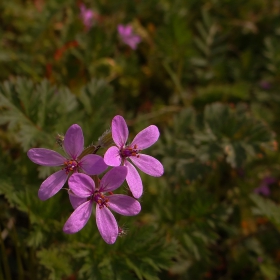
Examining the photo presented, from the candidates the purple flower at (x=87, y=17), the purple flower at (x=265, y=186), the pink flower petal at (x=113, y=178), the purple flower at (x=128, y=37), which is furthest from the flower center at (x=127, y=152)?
the purple flower at (x=87, y=17)

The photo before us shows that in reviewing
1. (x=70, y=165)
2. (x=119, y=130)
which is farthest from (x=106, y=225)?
(x=119, y=130)

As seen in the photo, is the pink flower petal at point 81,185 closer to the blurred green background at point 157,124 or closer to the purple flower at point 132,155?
the purple flower at point 132,155

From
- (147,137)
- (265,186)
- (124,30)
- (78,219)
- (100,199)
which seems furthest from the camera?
(124,30)

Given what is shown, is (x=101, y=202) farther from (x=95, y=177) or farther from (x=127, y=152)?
(x=127, y=152)

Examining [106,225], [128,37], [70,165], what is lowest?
[128,37]

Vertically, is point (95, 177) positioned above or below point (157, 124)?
above

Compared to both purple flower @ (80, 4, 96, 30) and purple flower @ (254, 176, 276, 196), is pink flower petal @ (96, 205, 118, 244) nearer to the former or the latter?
purple flower @ (254, 176, 276, 196)

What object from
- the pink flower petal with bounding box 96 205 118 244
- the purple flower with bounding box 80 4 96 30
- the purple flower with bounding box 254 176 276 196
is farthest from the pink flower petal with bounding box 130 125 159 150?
the purple flower with bounding box 80 4 96 30
